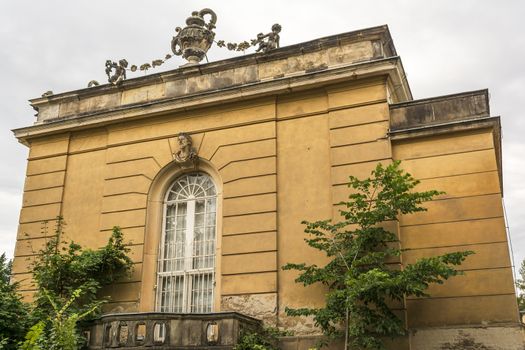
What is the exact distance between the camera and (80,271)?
569 inches

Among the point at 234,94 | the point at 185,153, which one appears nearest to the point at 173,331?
the point at 185,153

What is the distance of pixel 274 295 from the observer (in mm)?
13578

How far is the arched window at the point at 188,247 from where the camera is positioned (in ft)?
48.1

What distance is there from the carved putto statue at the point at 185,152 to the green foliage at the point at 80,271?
7.65 feet

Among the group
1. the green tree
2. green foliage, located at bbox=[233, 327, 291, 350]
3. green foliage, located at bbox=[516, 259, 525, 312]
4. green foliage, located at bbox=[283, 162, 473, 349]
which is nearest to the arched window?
the green tree

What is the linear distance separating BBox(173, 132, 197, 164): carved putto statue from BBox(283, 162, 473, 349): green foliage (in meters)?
3.94

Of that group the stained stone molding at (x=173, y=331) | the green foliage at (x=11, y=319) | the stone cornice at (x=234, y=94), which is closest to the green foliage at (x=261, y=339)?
the stained stone molding at (x=173, y=331)

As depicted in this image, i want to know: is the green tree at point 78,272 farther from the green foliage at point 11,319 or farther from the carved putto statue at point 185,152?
the carved putto statue at point 185,152

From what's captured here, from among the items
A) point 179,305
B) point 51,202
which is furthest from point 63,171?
point 179,305

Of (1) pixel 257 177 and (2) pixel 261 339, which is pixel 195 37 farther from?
(2) pixel 261 339

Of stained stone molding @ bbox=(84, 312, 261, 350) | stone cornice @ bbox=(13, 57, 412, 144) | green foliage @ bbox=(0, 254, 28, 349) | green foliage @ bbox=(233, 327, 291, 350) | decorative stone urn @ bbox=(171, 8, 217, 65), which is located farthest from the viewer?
decorative stone urn @ bbox=(171, 8, 217, 65)

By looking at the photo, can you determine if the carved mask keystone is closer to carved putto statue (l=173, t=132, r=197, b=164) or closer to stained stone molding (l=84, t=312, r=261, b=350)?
carved putto statue (l=173, t=132, r=197, b=164)

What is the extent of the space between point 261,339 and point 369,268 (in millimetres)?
2641

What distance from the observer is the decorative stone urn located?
17.1 meters
